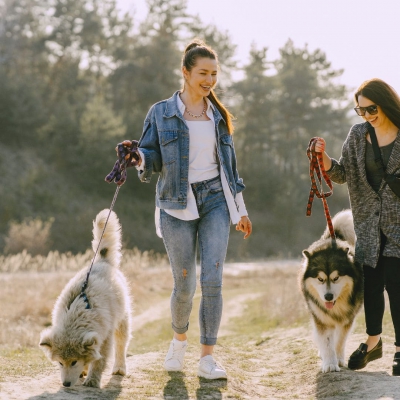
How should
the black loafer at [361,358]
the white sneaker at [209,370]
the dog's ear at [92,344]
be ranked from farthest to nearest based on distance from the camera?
the black loafer at [361,358], the white sneaker at [209,370], the dog's ear at [92,344]

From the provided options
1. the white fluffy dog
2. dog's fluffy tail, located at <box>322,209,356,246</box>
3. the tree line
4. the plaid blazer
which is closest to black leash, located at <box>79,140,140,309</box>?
the white fluffy dog

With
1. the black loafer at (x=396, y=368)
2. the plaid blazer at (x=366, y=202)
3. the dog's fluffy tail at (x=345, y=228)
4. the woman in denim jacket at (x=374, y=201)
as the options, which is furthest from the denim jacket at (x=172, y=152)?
the black loafer at (x=396, y=368)

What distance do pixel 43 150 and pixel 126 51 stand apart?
741cm

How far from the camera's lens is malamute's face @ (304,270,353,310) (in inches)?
181

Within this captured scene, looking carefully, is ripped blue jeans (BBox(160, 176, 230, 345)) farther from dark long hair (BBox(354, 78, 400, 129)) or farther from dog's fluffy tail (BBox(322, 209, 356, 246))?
dog's fluffy tail (BBox(322, 209, 356, 246))

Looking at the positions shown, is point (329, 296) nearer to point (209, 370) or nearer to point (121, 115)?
point (209, 370)

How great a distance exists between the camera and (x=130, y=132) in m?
28.9

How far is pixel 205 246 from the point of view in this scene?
4.15m

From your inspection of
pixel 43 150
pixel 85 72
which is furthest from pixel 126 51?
pixel 43 150

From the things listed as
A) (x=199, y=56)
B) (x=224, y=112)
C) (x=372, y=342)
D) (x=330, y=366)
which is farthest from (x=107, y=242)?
(x=372, y=342)

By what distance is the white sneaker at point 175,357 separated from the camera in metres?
4.39

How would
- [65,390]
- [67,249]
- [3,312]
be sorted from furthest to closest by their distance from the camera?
[67,249], [3,312], [65,390]

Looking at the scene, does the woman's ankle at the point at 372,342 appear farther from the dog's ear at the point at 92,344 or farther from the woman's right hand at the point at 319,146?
the dog's ear at the point at 92,344

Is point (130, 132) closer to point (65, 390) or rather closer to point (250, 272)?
point (250, 272)
